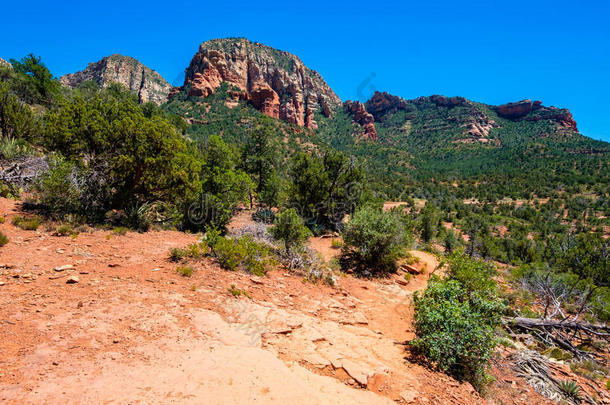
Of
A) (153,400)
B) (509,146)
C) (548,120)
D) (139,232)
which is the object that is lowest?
(153,400)

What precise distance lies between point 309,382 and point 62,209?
34.6 feet

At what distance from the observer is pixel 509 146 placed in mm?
82875

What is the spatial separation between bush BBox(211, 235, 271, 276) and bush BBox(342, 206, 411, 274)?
5443 millimetres

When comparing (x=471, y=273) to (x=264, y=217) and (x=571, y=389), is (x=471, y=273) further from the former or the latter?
(x=264, y=217)

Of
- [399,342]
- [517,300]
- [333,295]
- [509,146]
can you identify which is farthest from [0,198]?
[509,146]

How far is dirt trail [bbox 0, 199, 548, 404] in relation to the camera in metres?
3.29

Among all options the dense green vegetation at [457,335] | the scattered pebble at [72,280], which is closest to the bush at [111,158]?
the scattered pebble at [72,280]

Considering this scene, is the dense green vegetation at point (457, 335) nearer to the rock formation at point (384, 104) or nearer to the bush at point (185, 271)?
the bush at point (185, 271)

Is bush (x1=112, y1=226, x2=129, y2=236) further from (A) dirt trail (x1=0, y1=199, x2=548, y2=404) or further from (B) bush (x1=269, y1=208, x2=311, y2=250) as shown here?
(B) bush (x1=269, y1=208, x2=311, y2=250)

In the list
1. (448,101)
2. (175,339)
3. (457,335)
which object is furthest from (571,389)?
(448,101)

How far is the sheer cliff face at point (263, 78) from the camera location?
84.1m

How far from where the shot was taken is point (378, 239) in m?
11.5

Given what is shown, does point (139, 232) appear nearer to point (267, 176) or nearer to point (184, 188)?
point (184, 188)

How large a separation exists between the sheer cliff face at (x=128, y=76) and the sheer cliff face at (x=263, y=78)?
4797 cm
